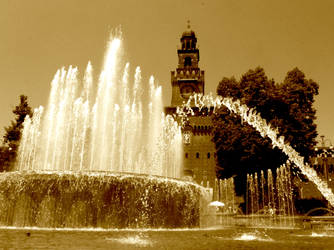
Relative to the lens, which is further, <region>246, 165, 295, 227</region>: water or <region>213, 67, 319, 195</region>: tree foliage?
<region>213, 67, 319, 195</region>: tree foliage

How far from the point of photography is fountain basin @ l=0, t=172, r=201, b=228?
9328 millimetres

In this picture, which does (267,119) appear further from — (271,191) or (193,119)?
(193,119)

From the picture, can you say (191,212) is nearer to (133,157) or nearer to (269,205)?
(133,157)

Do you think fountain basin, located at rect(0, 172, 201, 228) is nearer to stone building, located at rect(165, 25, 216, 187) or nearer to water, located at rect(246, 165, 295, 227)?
water, located at rect(246, 165, 295, 227)

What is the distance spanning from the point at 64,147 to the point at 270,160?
16.2 m

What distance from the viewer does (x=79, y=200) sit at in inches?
371

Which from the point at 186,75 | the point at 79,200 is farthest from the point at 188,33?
the point at 79,200

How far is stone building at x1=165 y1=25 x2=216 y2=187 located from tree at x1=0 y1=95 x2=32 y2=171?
27.7 m

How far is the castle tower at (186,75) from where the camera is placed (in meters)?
57.9

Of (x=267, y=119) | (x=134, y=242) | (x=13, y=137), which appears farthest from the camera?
(x=13, y=137)

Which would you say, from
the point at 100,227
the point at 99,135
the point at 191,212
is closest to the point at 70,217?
the point at 100,227

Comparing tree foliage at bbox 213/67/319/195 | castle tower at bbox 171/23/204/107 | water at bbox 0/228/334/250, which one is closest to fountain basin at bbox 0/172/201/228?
water at bbox 0/228/334/250

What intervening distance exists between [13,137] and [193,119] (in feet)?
106

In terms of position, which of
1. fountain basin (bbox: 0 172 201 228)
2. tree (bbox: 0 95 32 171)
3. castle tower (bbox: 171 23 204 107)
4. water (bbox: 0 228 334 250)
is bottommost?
water (bbox: 0 228 334 250)
